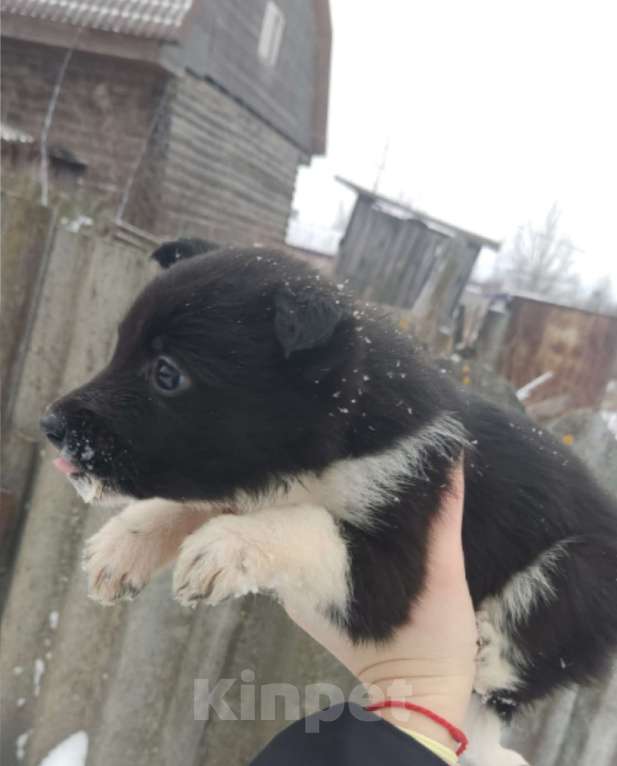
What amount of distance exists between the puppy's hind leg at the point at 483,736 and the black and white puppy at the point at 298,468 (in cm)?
30

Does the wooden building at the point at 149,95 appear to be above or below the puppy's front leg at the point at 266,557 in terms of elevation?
above

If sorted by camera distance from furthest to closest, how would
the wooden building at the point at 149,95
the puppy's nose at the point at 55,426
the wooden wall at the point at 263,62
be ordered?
the wooden wall at the point at 263,62
the wooden building at the point at 149,95
the puppy's nose at the point at 55,426

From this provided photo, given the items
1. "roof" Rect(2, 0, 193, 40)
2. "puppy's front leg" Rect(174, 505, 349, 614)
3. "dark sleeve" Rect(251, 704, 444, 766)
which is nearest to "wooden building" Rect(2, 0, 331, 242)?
"roof" Rect(2, 0, 193, 40)

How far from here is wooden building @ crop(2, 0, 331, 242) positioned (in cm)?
970

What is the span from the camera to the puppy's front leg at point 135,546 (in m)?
2.06

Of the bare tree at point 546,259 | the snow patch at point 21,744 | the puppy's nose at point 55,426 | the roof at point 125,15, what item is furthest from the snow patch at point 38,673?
the bare tree at point 546,259

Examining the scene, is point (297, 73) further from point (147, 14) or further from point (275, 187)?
point (147, 14)

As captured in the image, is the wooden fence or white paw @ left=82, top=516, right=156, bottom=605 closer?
white paw @ left=82, top=516, right=156, bottom=605


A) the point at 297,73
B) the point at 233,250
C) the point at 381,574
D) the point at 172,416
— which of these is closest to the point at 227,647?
the point at 381,574

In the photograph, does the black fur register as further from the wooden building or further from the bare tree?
the bare tree

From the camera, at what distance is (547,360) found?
5.43 m

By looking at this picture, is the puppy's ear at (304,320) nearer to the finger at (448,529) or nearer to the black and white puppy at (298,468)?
the black and white puppy at (298,468)

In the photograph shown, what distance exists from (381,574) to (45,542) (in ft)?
6.06

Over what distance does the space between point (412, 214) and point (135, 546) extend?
9.60m
